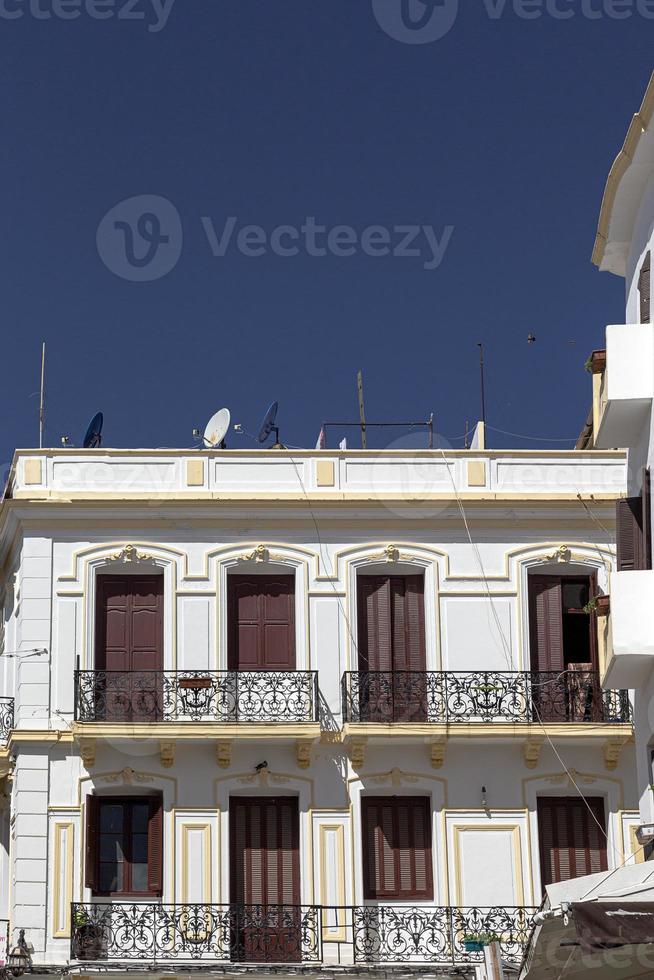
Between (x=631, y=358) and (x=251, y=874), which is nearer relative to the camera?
(x=631, y=358)

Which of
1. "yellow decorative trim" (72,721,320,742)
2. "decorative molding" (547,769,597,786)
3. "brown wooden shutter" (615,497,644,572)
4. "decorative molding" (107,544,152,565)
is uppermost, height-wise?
"decorative molding" (107,544,152,565)

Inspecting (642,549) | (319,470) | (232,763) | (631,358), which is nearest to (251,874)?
(232,763)

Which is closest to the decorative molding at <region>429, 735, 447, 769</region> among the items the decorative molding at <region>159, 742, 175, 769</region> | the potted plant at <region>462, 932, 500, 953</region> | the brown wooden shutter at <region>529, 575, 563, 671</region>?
the brown wooden shutter at <region>529, 575, 563, 671</region>

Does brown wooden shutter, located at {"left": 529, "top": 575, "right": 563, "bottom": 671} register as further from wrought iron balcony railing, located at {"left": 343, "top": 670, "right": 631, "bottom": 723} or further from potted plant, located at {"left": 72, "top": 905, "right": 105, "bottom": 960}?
potted plant, located at {"left": 72, "top": 905, "right": 105, "bottom": 960}

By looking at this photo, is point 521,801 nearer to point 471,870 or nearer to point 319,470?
point 471,870

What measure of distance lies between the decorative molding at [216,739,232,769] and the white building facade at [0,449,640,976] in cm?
7

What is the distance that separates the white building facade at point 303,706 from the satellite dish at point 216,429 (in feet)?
3.04

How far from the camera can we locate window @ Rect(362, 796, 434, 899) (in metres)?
29.0

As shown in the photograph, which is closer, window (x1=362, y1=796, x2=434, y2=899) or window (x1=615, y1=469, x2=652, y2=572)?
window (x1=615, y1=469, x2=652, y2=572)

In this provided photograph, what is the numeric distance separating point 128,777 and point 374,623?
4.49 m

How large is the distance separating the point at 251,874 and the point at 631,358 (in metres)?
10.5

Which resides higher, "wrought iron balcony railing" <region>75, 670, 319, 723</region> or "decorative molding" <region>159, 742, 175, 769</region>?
"wrought iron balcony railing" <region>75, 670, 319, 723</region>

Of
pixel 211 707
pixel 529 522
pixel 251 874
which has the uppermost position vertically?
pixel 529 522

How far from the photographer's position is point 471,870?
29.0 m
